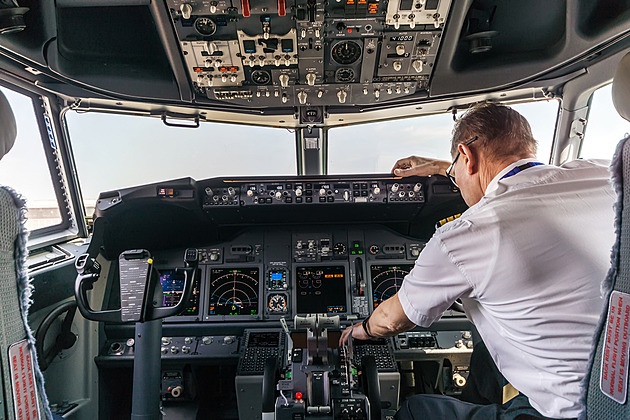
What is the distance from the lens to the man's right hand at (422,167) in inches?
106

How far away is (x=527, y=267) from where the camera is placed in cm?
115

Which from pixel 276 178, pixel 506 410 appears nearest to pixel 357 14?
pixel 276 178

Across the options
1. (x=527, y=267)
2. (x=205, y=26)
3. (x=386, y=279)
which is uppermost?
(x=205, y=26)

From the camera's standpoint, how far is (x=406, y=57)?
8.94 ft

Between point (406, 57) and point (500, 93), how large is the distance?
0.84m

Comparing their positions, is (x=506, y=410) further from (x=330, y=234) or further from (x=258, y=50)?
(x=258, y=50)

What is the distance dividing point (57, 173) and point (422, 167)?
8.49 feet

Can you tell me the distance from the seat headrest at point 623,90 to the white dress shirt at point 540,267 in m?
0.27

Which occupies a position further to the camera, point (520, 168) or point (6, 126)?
point (520, 168)

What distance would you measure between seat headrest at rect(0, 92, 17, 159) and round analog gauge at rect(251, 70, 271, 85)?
1851 millimetres

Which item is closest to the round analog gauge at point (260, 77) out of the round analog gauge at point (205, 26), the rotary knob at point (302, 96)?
the rotary knob at point (302, 96)

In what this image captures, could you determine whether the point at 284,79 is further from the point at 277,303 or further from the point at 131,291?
the point at 131,291

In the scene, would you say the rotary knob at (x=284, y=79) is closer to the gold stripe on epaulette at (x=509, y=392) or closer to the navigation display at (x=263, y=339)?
the navigation display at (x=263, y=339)

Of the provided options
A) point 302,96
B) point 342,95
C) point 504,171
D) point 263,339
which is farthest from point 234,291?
point 504,171
